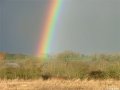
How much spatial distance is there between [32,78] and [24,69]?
1.99 meters

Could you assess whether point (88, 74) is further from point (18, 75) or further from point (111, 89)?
point (111, 89)

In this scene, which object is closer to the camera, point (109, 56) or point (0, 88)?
point (0, 88)

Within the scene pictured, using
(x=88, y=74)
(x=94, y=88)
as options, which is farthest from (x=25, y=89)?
(x=88, y=74)

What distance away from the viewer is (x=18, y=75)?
1137 inches

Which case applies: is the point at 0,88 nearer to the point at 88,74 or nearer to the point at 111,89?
the point at 111,89

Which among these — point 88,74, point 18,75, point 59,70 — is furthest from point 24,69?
point 88,74

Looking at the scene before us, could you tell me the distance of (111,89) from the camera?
1970 cm

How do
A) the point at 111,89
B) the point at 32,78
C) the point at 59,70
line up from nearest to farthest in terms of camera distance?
the point at 111,89
the point at 32,78
the point at 59,70

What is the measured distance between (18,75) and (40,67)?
96.2 inches

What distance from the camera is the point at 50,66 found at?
3116 cm

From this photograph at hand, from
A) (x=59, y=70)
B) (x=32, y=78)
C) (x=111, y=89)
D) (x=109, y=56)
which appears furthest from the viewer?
(x=109, y=56)

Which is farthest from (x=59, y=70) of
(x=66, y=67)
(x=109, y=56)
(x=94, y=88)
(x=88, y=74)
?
(x=109, y=56)

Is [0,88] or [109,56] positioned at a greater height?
[109,56]

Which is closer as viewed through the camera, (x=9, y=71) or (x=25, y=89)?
(x=25, y=89)
